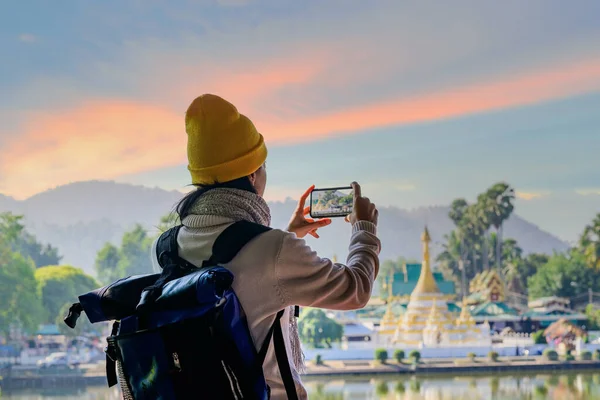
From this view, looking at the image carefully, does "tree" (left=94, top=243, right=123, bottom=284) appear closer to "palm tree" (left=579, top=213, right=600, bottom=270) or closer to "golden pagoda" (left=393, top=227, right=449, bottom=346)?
"golden pagoda" (left=393, top=227, right=449, bottom=346)

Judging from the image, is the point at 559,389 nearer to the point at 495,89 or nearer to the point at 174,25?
the point at 495,89

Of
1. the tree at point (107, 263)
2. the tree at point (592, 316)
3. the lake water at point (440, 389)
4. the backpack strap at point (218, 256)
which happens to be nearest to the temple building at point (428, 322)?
the lake water at point (440, 389)

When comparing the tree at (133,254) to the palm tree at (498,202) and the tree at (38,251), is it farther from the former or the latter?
the palm tree at (498,202)

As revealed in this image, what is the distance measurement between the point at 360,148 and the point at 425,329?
1136 millimetres

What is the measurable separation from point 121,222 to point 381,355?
1275 mm

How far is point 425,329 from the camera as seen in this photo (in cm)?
410

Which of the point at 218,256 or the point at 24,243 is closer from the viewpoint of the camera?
the point at 218,256

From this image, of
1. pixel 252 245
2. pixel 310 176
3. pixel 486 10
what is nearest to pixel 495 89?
pixel 486 10

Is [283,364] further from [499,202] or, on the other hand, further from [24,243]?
[24,243]

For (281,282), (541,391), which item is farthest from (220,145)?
(541,391)

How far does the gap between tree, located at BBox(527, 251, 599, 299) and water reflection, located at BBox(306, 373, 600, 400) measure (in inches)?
13.9

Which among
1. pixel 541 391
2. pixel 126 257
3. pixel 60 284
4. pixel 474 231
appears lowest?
pixel 541 391

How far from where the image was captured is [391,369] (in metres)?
3.77

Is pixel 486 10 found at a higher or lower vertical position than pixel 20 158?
higher
